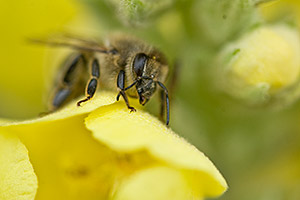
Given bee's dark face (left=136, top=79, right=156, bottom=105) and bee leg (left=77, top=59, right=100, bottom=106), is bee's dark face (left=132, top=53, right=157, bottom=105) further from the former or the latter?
bee leg (left=77, top=59, right=100, bottom=106)

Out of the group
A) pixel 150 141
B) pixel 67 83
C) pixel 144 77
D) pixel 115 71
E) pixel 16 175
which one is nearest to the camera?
pixel 150 141

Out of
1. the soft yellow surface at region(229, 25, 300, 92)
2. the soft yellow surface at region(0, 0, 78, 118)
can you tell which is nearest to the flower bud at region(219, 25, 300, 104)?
the soft yellow surface at region(229, 25, 300, 92)

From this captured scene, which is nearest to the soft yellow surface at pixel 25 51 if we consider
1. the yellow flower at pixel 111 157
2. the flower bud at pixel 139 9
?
the yellow flower at pixel 111 157

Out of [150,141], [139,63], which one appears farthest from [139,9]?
[150,141]

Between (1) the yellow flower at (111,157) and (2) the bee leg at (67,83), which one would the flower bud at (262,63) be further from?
(2) the bee leg at (67,83)

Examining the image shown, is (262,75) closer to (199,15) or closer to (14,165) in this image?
(199,15)

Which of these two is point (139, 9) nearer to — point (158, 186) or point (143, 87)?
point (143, 87)

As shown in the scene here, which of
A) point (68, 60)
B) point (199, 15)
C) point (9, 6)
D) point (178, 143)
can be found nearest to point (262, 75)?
point (199, 15)
